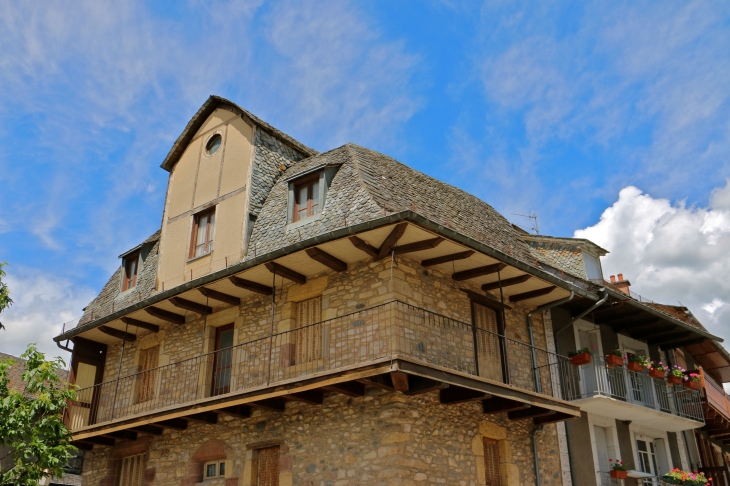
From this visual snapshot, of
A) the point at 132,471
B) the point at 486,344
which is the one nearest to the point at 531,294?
the point at 486,344

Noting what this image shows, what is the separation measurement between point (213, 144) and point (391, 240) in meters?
6.65

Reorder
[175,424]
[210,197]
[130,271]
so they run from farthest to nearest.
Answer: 1. [130,271]
2. [210,197]
3. [175,424]

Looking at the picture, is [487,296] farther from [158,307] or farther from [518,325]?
[158,307]

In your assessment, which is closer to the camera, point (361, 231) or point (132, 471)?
point (361, 231)

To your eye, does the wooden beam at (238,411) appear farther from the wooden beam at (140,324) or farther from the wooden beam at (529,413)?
the wooden beam at (529,413)

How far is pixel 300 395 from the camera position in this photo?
11.7 metres

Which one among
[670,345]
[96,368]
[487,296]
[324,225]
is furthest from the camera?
[670,345]

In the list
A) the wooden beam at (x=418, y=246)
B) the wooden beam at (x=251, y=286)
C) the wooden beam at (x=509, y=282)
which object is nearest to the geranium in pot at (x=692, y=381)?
the wooden beam at (x=509, y=282)

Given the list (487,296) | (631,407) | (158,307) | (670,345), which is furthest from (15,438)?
(670,345)

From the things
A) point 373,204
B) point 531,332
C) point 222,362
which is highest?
point 373,204

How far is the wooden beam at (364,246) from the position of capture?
1167cm

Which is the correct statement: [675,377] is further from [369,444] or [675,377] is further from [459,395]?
[369,444]

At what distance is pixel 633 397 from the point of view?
A: 50.8ft

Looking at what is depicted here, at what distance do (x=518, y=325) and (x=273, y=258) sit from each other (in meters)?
5.42
